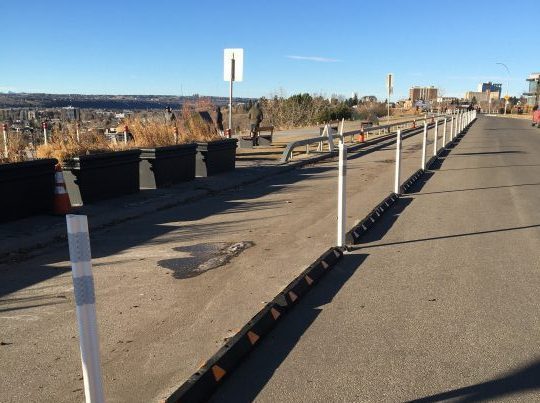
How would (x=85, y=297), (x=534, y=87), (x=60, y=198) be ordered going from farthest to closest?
(x=534, y=87)
(x=60, y=198)
(x=85, y=297)

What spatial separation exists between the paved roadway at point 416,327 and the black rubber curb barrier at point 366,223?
156 mm

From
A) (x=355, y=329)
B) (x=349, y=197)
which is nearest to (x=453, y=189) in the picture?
(x=349, y=197)

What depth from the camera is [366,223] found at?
27.1 ft

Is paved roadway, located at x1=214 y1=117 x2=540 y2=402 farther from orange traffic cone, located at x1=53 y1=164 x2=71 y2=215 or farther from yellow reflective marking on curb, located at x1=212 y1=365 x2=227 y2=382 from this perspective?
orange traffic cone, located at x1=53 y1=164 x2=71 y2=215

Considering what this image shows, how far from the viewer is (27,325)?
467 centimetres

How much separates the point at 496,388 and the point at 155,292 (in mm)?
3252

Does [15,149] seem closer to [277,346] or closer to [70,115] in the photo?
[277,346]

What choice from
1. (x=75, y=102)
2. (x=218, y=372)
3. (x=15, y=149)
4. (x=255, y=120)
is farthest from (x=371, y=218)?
(x=75, y=102)

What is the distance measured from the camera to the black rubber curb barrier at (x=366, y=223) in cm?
735

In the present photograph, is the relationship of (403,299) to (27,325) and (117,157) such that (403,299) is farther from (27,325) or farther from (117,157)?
(117,157)

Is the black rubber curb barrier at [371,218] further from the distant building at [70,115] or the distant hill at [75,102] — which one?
the distant hill at [75,102]

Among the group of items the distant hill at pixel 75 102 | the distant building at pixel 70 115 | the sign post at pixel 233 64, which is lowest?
the distant building at pixel 70 115

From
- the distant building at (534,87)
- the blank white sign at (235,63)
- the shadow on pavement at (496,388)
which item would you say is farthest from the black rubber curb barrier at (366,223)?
the distant building at (534,87)

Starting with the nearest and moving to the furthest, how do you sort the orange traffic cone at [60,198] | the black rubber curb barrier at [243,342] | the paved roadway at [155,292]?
the black rubber curb barrier at [243,342] < the paved roadway at [155,292] < the orange traffic cone at [60,198]
